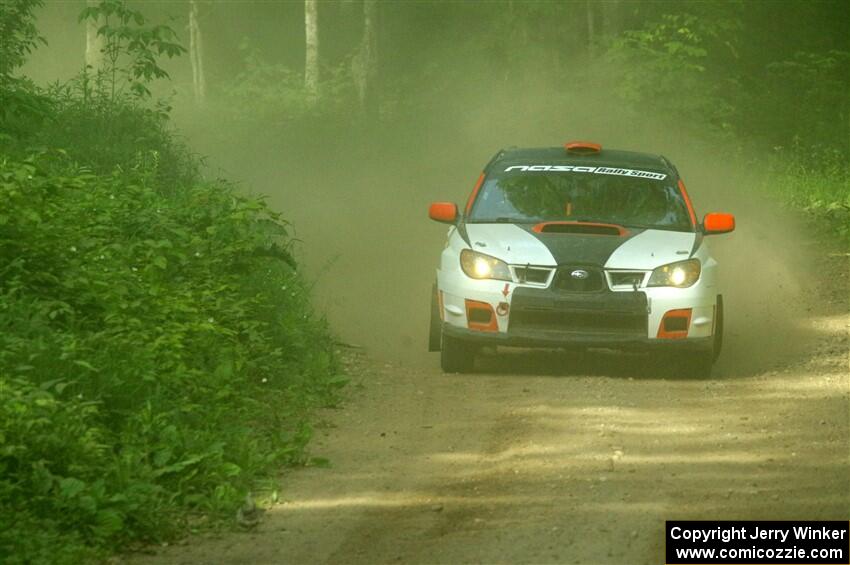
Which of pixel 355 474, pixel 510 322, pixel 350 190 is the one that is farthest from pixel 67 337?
pixel 350 190

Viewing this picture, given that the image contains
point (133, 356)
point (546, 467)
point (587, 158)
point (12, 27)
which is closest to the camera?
point (546, 467)

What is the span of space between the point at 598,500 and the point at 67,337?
128 inches

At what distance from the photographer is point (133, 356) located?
8.88 m

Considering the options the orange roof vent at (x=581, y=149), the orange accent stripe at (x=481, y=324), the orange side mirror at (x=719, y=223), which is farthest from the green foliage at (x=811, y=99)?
the orange accent stripe at (x=481, y=324)

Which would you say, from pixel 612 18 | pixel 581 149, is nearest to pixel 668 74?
pixel 612 18

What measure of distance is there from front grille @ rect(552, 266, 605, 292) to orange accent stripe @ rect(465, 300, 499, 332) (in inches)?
19.9

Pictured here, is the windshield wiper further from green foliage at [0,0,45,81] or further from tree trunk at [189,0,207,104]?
tree trunk at [189,0,207,104]

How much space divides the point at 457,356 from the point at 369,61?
926 inches

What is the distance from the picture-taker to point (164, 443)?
790cm

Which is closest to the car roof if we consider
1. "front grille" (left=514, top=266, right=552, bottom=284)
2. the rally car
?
the rally car

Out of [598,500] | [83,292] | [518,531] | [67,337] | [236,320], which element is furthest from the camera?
[236,320]

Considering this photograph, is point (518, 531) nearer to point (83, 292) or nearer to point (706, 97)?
point (83, 292)

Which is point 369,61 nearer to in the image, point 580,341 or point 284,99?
point 284,99

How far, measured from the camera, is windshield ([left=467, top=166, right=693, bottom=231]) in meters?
12.0
